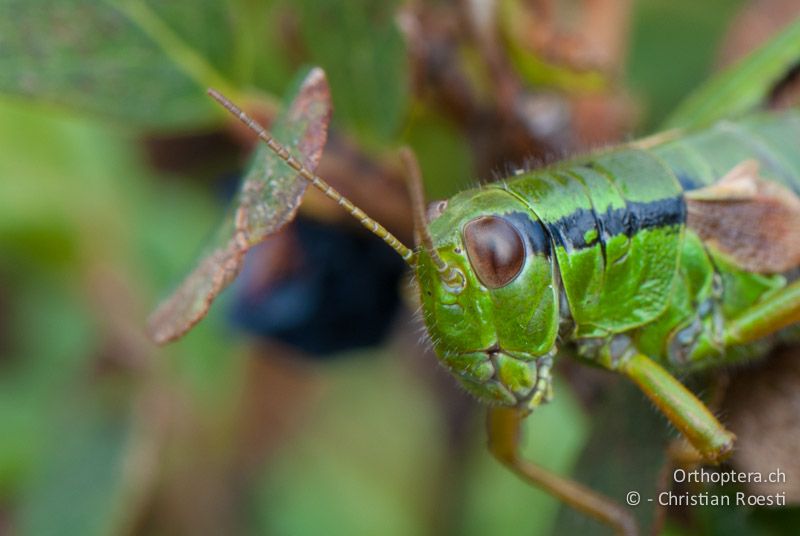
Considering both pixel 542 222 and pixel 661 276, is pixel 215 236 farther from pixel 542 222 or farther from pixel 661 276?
pixel 661 276

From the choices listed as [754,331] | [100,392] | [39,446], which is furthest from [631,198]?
[39,446]

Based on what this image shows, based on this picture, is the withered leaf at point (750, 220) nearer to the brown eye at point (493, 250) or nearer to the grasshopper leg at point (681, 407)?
the grasshopper leg at point (681, 407)

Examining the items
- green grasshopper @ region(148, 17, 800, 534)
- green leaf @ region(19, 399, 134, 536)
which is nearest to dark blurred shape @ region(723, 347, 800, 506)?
green grasshopper @ region(148, 17, 800, 534)

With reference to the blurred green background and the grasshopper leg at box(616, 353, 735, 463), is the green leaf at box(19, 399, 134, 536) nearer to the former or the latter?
the blurred green background

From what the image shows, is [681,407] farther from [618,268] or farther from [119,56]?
[119,56]

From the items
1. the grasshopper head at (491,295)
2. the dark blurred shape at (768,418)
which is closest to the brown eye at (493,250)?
the grasshopper head at (491,295)

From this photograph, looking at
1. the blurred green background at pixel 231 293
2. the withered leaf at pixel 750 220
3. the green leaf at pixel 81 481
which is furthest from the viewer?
the green leaf at pixel 81 481
